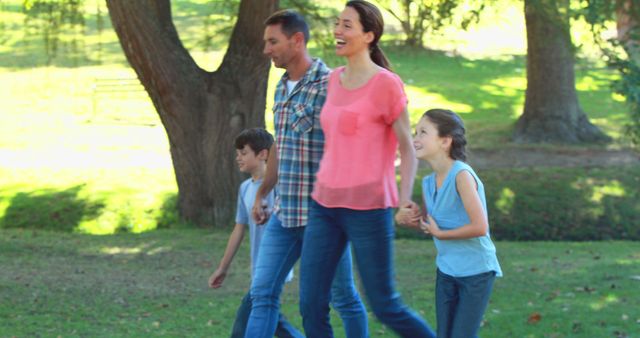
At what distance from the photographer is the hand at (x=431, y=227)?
455cm

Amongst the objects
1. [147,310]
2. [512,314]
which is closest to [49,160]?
[147,310]

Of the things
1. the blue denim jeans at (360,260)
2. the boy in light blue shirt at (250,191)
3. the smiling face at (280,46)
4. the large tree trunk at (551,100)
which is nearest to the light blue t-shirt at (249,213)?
the boy in light blue shirt at (250,191)

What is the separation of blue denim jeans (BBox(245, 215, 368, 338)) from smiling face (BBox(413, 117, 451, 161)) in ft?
2.83

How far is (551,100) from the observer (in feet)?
66.4

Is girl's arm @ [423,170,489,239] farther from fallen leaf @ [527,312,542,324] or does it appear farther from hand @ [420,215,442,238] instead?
fallen leaf @ [527,312,542,324]

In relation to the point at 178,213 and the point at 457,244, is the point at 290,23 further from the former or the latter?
the point at 178,213

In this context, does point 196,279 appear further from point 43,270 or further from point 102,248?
point 102,248

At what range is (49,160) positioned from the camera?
18734 mm

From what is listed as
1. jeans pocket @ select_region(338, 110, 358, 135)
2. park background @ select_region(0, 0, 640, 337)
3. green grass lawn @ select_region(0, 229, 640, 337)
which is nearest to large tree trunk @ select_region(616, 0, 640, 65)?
park background @ select_region(0, 0, 640, 337)

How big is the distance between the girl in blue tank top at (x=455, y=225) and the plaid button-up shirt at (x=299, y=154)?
2.24ft

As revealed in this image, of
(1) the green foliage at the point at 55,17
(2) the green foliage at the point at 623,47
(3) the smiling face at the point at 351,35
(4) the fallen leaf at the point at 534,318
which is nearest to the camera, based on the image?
(3) the smiling face at the point at 351,35

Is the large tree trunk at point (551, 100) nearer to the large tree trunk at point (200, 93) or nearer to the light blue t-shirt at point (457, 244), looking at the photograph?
the large tree trunk at point (200, 93)

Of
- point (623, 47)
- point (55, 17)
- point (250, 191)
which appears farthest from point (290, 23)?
point (55, 17)

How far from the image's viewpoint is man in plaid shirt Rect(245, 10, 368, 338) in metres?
5.27
